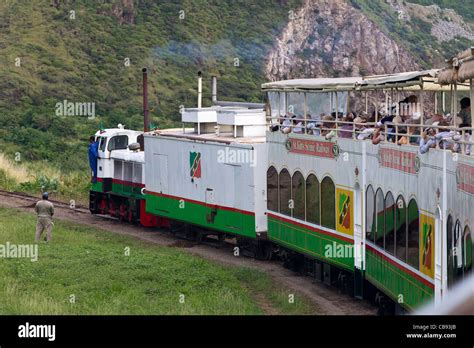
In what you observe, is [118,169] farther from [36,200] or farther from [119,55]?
[119,55]

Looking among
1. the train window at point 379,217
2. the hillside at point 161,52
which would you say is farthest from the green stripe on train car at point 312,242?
the hillside at point 161,52

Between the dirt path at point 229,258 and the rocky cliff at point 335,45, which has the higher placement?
the rocky cliff at point 335,45

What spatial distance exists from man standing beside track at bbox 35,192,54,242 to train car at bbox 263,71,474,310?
5.30 metres

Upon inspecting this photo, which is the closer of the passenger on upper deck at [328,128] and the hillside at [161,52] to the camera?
the passenger on upper deck at [328,128]

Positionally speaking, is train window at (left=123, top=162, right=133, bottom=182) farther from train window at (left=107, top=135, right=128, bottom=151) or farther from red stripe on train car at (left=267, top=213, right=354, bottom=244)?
red stripe on train car at (left=267, top=213, right=354, bottom=244)

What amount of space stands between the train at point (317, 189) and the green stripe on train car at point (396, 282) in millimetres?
24

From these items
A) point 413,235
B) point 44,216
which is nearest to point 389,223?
point 413,235

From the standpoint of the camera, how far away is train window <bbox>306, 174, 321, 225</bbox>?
22.5 m

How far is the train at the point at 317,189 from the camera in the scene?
14812 millimetres

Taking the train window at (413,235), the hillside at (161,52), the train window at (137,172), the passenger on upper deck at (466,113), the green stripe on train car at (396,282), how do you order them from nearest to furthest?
the passenger on upper deck at (466,113)
the green stripe on train car at (396,282)
the train window at (413,235)
the train window at (137,172)
the hillside at (161,52)

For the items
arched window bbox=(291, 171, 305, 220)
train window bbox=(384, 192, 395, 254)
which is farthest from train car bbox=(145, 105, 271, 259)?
train window bbox=(384, 192, 395, 254)

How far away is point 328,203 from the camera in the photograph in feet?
72.0

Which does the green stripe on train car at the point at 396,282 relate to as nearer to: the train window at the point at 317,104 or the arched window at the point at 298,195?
the arched window at the point at 298,195

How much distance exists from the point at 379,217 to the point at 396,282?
1686mm
